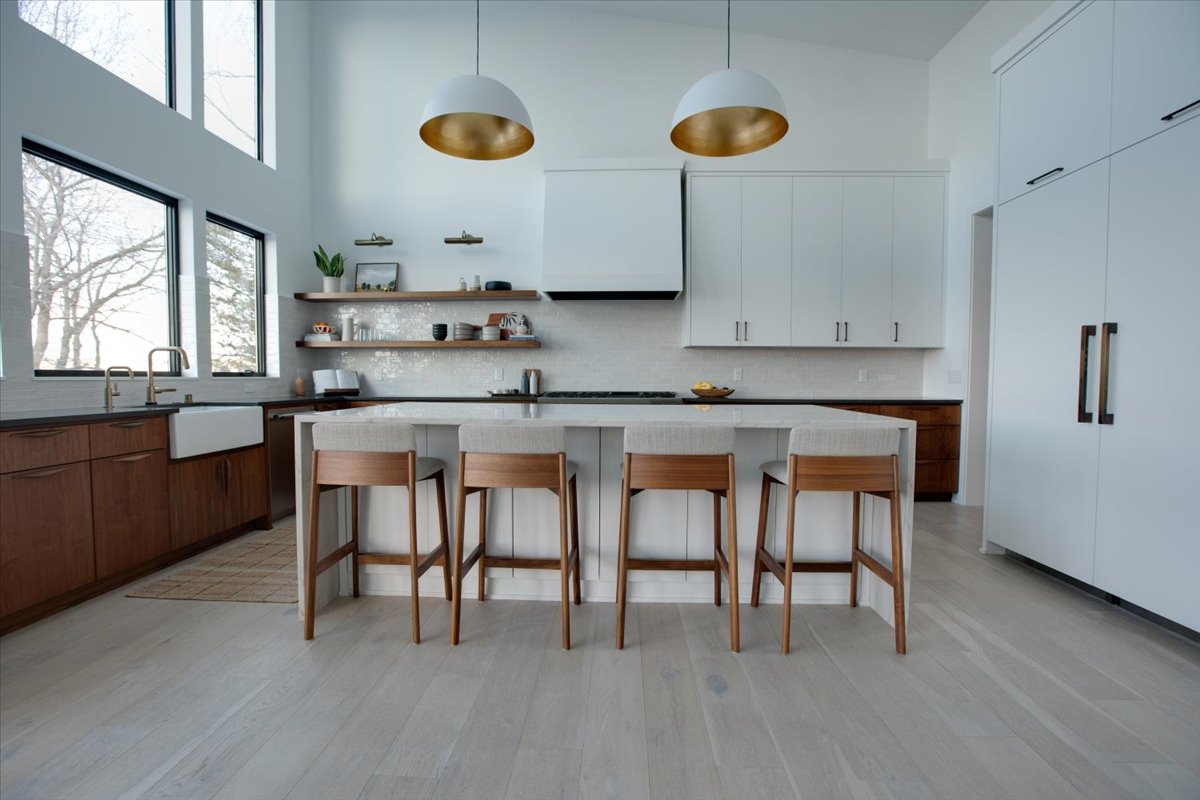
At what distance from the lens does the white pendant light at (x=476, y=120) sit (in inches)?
83.4

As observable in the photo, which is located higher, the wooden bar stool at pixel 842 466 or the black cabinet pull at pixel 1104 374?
the black cabinet pull at pixel 1104 374

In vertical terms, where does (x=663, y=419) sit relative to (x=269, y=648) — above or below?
above

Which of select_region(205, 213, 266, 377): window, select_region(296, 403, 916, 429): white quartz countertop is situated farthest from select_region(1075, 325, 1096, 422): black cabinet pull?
select_region(205, 213, 266, 377): window

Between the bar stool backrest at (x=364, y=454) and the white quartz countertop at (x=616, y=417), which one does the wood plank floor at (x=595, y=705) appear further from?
the white quartz countertop at (x=616, y=417)

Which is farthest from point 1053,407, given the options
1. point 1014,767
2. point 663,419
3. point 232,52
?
point 232,52

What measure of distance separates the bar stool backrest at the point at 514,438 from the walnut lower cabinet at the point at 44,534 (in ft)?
6.02

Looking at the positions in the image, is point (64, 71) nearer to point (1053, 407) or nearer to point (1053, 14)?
point (1053, 14)

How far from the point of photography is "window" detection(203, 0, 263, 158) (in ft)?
12.5

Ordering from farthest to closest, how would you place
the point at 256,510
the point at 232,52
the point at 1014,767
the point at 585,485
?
the point at 232,52 < the point at 256,510 < the point at 585,485 < the point at 1014,767

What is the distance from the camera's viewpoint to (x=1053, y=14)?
100 inches

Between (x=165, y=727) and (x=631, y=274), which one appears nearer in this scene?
(x=165, y=727)

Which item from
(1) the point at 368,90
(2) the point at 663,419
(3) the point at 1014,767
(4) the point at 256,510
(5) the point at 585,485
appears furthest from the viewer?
(1) the point at 368,90

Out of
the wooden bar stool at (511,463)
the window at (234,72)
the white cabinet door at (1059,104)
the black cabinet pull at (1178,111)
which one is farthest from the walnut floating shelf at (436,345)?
the black cabinet pull at (1178,111)

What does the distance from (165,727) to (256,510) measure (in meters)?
2.21
